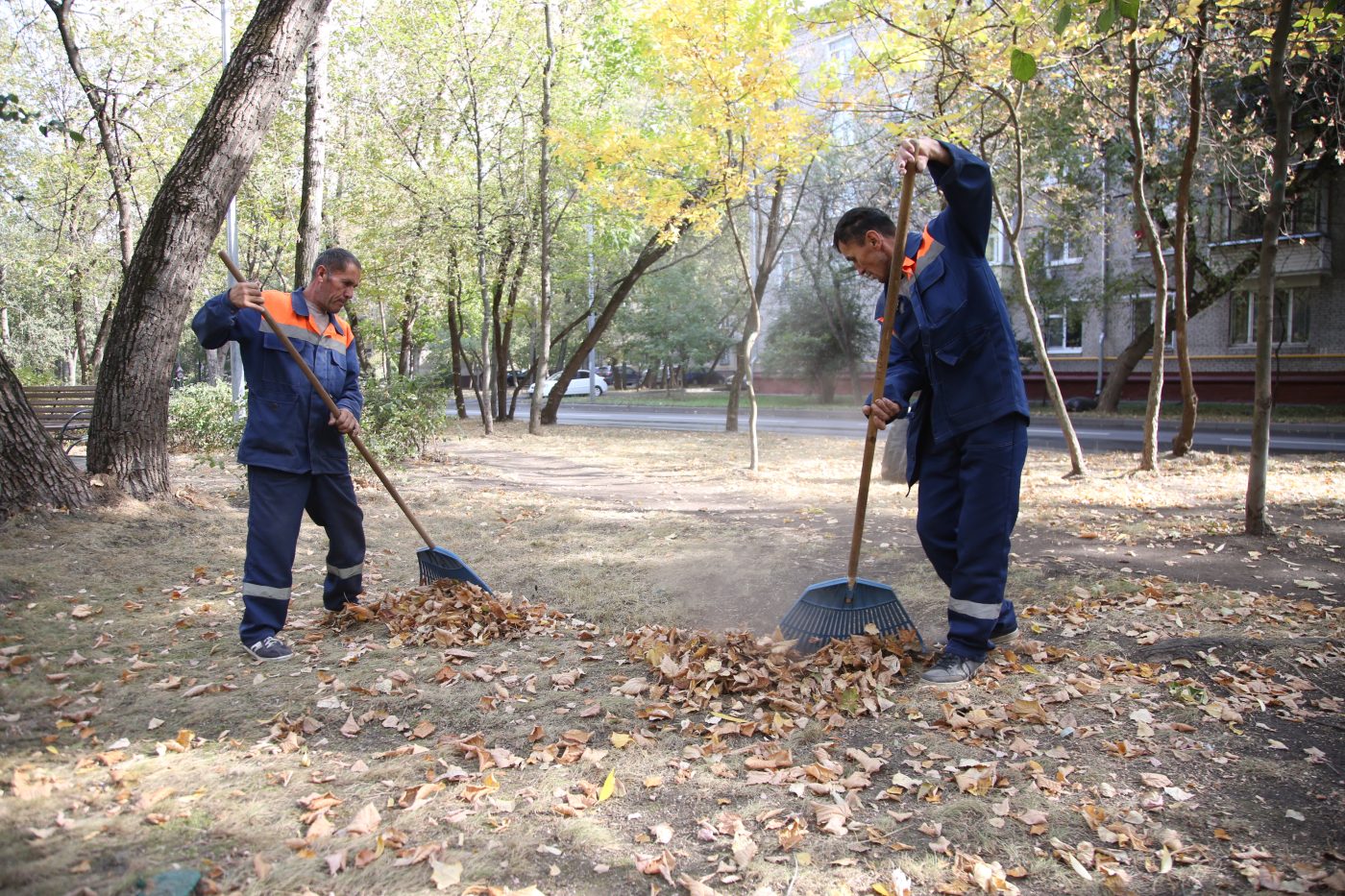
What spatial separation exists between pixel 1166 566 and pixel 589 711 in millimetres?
3954

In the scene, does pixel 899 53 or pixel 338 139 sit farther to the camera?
pixel 338 139

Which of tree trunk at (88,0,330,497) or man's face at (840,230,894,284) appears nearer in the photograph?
man's face at (840,230,894,284)

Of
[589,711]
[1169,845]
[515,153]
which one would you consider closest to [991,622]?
[1169,845]

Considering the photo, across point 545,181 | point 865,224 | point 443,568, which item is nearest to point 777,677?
point 865,224

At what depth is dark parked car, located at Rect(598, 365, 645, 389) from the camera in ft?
150

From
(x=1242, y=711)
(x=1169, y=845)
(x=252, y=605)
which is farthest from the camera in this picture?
(x=252, y=605)

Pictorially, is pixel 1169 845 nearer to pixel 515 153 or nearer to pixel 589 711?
pixel 589 711

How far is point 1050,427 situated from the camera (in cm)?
1842

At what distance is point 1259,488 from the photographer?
20.3ft

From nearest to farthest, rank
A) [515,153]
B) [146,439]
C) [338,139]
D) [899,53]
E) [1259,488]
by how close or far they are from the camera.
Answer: [1259,488], [146,439], [899,53], [515,153], [338,139]

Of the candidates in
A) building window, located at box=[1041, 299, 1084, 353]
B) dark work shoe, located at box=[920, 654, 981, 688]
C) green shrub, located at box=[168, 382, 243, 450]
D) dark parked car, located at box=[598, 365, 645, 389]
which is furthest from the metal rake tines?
dark parked car, located at box=[598, 365, 645, 389]

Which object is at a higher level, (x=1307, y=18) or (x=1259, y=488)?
(x=1307, y=18)

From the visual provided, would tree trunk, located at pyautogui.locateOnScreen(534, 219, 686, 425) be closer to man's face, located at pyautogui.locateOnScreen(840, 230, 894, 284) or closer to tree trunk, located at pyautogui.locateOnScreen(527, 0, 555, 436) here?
tree trunk, located at pyautogui.locateOnScreen(527, 0, 555, 436)

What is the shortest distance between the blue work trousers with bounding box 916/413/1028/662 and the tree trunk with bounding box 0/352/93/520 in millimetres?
5795
